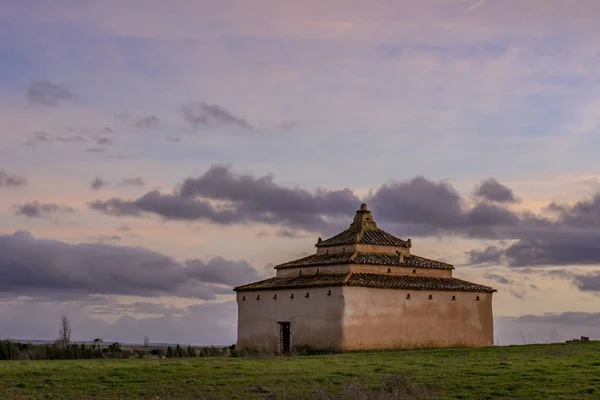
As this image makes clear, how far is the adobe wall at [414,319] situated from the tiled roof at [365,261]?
7.83 feet

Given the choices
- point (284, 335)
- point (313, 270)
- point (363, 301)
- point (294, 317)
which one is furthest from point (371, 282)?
point (284, 335)

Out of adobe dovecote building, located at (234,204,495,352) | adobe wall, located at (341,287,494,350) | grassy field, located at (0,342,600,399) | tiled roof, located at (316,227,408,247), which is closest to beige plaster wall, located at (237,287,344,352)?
adobe dovecote building, located at (234,204,495,352)

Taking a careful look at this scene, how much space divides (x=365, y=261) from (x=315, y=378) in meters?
20.6

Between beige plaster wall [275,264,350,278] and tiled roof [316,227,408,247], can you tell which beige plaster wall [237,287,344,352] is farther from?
tiled roof [316,227,408,247]

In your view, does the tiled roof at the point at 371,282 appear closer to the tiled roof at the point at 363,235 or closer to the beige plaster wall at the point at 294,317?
the beige plaster wall at the point at 294,317

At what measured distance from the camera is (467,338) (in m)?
52.9

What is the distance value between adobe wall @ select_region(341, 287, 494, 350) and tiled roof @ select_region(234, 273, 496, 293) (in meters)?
0.33

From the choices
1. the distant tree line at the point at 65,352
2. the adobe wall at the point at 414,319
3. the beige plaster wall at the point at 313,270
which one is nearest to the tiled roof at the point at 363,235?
the beige plaster wall at the point at 313,270

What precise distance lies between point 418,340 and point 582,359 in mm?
16103

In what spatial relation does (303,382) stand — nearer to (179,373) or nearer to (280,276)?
(179,373)

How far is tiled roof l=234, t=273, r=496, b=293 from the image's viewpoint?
4794 centimetres

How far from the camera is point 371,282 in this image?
4822 centimetres

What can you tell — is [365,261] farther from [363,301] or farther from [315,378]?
[315,378]

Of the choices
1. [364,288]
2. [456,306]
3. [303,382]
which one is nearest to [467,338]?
[456,306]
